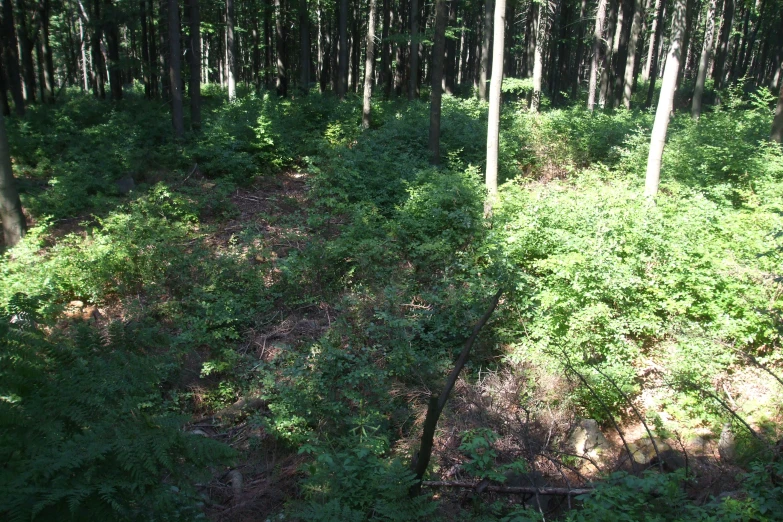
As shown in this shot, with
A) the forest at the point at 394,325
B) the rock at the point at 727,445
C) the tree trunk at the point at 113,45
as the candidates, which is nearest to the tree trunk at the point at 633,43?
the forest at the point at 394,325

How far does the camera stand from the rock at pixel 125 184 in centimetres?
1325

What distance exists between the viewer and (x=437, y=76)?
13836 millimetres

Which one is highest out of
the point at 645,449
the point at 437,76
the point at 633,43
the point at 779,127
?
the point at 633,43

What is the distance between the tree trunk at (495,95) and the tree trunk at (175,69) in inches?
394

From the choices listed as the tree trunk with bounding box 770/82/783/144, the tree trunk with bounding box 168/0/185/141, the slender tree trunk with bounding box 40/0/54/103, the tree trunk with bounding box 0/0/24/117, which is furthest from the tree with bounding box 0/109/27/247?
the tree trunk with bounding box 770/82/783/144

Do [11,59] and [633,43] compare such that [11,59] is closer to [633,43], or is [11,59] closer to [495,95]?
[495,95]

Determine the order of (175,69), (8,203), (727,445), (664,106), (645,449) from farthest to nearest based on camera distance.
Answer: (175,69) → (664,106) → (8,203) → (645,449) → (727,445)

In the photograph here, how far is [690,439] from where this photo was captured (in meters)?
5.98

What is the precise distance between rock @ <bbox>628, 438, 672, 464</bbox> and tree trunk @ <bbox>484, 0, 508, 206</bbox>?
5.76 meters

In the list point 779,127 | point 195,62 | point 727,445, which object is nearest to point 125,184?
point 195,62

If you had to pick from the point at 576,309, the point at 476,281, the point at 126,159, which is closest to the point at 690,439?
the point at 576,309

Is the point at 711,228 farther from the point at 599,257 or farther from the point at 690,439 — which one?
the point at 690,439

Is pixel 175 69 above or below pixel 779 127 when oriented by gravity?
above

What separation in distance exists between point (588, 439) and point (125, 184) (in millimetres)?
12938
